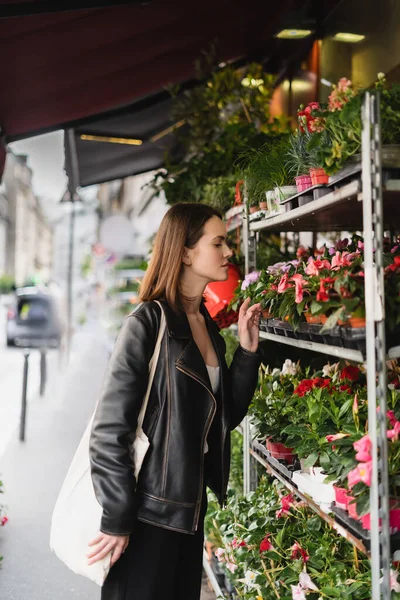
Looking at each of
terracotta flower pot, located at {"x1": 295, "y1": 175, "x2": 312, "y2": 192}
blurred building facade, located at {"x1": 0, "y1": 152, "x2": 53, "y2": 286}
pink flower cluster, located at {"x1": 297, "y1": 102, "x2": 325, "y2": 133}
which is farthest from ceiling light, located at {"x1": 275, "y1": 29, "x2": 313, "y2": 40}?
blurred building facade, located at {"x1": 0, "y1": 152, "x2": 53, "y2": 286}

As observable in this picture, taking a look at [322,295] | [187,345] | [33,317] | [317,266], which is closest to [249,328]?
[187,345]

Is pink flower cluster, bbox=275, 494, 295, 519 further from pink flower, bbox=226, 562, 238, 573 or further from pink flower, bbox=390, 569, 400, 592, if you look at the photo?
pink flower, bbox=390, 569, 400, 592

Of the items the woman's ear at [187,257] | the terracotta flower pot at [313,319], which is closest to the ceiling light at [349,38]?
the woman's ear at [187,257]

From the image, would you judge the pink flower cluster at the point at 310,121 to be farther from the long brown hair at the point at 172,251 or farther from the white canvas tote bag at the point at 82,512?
the white canvas tote bag at the point at 82,512

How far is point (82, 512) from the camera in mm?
1809

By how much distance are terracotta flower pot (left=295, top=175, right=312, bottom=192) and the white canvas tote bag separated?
64 cm

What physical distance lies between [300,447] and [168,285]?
626 millimetres

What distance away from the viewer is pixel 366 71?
3.42 metres

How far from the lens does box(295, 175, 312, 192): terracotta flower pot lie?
197 centimetres

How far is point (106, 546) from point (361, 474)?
722mm

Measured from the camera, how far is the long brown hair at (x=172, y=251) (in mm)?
1991

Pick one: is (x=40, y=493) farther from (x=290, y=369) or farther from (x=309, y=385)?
(x=309, y=385)

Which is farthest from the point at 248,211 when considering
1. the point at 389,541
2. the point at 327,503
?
the point at 389,541

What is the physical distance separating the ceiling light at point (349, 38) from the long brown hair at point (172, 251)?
6.57 feet
